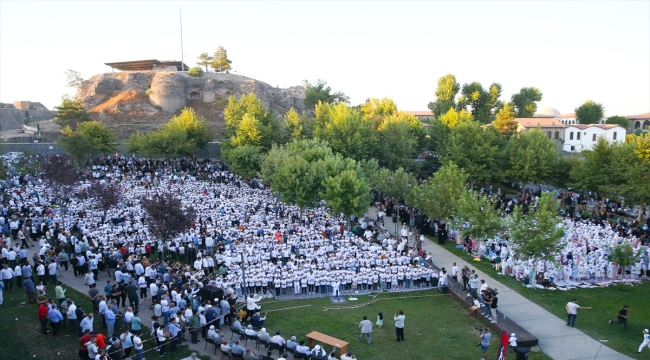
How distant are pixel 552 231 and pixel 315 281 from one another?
34.8 ft

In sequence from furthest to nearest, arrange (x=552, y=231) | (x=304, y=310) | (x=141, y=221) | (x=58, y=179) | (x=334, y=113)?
(x=334, y=113) → (x=58, y=179) → (x=141, y=221) → (x=552, y=231) → (x=304, y=310)

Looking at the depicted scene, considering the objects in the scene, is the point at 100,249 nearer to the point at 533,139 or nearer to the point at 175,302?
the point at 175,302

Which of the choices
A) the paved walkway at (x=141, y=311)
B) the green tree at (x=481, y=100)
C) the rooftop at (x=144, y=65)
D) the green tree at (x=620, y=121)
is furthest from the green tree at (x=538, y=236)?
the rooftop at (x=144, y=65)

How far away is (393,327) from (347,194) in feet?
39.8

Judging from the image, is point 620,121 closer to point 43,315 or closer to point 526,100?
point 526,100

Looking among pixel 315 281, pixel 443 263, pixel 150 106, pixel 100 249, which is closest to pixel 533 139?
pixel 443 263

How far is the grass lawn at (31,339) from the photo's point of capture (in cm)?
1281

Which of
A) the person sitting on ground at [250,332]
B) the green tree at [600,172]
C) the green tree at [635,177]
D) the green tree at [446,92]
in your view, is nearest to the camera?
the person sitting on ground at [250,332]

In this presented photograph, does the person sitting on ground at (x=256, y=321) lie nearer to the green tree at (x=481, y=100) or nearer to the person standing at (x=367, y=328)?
the person standing at (x=367, y=328)

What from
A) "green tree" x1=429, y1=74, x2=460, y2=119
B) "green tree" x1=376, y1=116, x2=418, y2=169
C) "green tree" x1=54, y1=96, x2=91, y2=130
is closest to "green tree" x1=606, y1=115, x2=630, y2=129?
"green tree" x1=429, y1=74, x2=460, y2=119

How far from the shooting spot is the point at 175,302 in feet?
48.1

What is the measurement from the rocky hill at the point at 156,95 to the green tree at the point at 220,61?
21.7 ft

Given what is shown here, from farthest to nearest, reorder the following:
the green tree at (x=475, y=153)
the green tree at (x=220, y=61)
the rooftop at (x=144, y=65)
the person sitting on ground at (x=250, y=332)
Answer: the green tree at (x=220, y=61), the rooftop at (x=144, y=65), the green tree at (x=475, y=153), the person sitting on ground at (x=250, y=332)

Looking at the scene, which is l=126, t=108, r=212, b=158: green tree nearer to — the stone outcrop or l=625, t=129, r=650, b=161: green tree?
the stone outcrop
